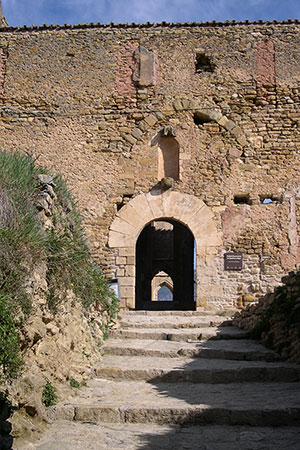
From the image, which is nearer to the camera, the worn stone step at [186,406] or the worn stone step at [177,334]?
the worn stone step at [186,406]

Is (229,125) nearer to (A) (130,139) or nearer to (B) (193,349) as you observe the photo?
(A) (130,139)

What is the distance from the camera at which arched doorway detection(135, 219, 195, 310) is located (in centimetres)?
1459

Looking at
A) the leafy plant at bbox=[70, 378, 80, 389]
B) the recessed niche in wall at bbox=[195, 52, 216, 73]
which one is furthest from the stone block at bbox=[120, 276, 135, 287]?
the leafy plant at bbox=[70, 378, 80, 389]

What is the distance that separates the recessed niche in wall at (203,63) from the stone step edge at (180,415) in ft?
24.7

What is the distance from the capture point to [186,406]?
367cm

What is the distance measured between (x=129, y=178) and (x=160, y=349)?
4434mm

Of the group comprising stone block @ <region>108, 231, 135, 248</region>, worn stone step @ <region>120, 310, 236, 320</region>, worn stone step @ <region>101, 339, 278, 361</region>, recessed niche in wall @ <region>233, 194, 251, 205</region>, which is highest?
recessed niche in wall @ <region>233, 194, 251, 205</region>

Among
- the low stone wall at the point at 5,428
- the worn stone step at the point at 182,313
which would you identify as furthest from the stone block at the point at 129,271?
the low stone wall at the point at 5,428

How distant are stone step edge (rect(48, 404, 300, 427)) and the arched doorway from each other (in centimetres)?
923

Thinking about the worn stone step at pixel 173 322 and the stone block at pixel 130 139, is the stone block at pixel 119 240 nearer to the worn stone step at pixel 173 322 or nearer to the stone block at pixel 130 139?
the worn stone step at pixel 173 322

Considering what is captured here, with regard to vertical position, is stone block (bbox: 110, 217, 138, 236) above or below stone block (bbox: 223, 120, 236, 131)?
below

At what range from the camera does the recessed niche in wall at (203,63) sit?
9.59 meters

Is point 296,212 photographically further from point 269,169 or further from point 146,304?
point 146,304

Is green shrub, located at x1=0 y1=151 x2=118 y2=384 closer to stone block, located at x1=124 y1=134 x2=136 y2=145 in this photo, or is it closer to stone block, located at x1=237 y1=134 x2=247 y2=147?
stone block, located at x1=124 y1=134 x2=136 y2=145
